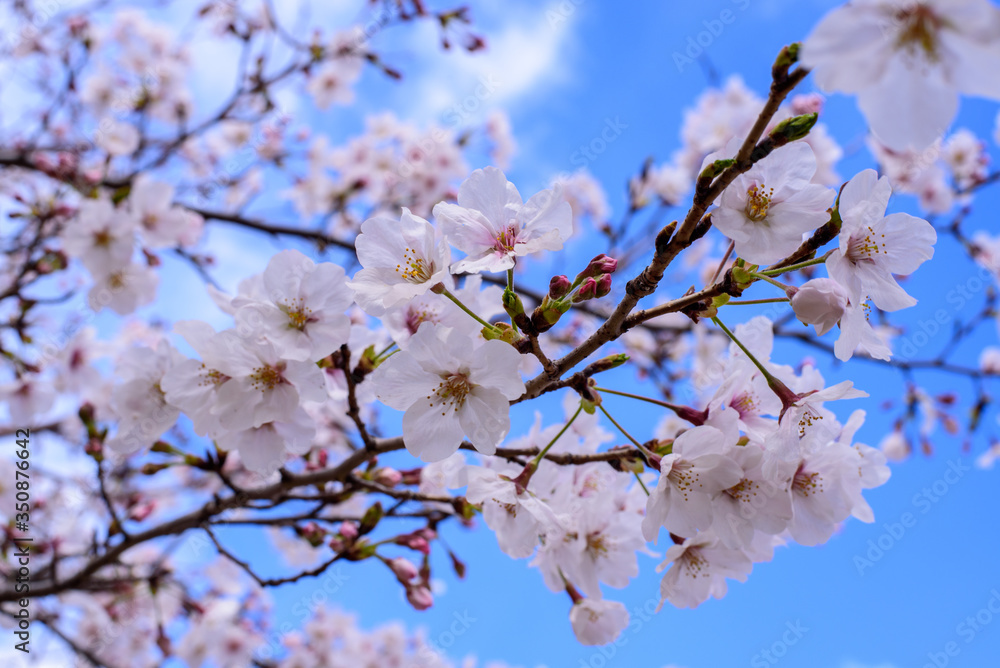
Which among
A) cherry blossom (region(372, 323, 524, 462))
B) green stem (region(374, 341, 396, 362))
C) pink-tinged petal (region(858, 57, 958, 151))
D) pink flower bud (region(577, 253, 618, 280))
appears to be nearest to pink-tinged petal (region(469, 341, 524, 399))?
cherry blossom (region(372, 323, 524, 462))

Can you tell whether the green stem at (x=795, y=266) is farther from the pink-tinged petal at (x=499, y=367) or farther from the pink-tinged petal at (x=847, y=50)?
the pink-tinged petal at (x=499, y=367)

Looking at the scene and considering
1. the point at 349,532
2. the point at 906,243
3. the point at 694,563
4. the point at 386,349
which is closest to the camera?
the point at 906,243

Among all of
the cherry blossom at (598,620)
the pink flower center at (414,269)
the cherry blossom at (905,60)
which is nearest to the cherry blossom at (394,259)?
the pink flower center at (414,269)

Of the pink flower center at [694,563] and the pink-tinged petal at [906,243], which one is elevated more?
the pink-tinged petal at [906,243]

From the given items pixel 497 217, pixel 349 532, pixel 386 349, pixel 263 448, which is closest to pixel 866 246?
pixel 497 217

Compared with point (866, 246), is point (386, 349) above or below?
above

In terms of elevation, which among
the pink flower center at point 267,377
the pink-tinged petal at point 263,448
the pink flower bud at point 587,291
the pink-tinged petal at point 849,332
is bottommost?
the pink-tinged petal at point 849,332

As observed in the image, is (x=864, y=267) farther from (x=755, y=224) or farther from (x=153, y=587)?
(x=153, y=587)

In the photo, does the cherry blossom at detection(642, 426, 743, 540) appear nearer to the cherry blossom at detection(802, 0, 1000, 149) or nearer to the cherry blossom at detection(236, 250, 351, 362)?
the cherry blossom at detection(802, 0, 1000, 149)

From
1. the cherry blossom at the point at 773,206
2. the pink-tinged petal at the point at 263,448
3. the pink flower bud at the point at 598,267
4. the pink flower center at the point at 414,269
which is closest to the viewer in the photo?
the cherry blossom at the point at 773,206

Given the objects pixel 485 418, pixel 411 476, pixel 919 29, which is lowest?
pixel 485 418

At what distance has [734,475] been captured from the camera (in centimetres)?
122

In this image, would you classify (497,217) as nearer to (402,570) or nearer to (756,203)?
(756,203)

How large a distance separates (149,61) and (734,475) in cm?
806
